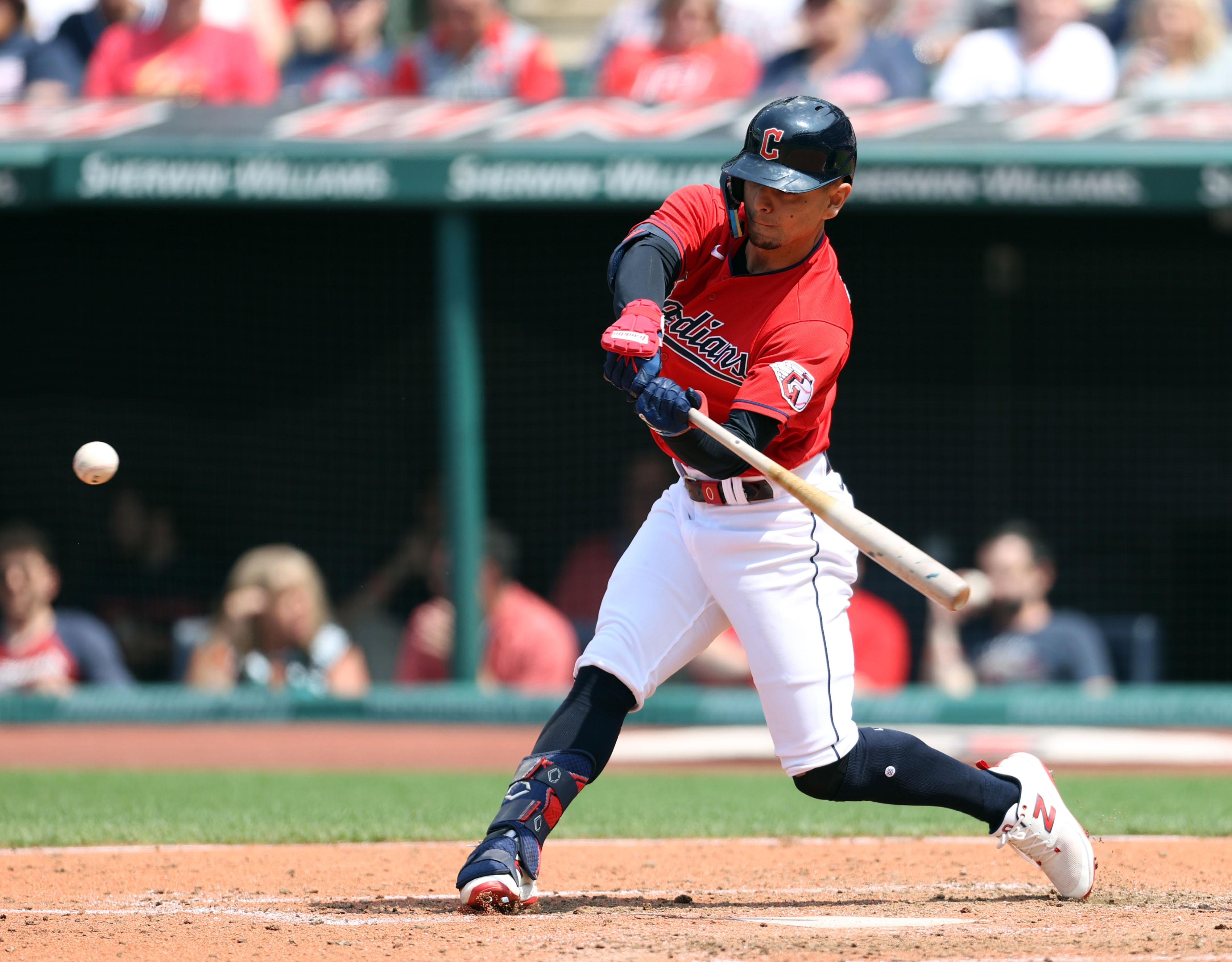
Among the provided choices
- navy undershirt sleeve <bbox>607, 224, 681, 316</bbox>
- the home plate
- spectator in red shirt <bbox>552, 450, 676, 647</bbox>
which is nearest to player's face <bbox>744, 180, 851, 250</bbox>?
navy undershirt sleeve <bbox>607, 224, 681, 316</bbox>

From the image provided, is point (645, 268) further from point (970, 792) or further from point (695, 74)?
point (695, 74)

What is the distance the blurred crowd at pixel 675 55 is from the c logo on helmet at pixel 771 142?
4.22 metres

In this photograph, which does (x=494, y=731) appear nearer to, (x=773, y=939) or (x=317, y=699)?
(x=317, y=699)

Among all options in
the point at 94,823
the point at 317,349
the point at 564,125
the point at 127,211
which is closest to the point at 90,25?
the point at 127,211

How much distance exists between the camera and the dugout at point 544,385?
Answer: 7.73 metres

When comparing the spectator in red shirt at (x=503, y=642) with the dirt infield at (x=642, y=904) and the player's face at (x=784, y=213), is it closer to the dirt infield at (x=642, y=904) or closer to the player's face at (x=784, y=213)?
the dirt infield at (x=642, y=904)

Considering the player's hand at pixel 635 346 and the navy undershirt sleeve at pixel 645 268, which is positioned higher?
the navy undershirt sleeve at pixel 645 268

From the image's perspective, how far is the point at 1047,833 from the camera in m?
3.15

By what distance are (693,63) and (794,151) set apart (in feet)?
15.0

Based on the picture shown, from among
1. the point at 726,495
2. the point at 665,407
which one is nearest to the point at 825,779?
the point at 726,495

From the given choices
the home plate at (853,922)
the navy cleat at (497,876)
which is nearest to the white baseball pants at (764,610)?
the home plate at (853,922)

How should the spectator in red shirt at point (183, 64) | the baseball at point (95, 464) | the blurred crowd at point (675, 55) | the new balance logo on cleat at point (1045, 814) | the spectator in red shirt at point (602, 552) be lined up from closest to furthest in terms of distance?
the new balance logo on cleat at point (1045, 814), the baseball at point (95, 464), the blurred crowd at point (675, 55), the spectator in red shirt at point (602, 552), the spectator in red shirt at point (183, 64)

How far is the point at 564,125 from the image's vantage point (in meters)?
6.89

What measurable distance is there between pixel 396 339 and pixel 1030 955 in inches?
237
